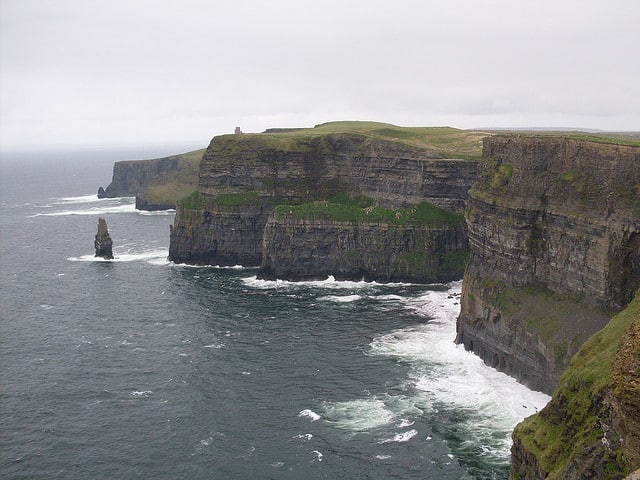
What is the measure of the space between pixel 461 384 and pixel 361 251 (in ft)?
193

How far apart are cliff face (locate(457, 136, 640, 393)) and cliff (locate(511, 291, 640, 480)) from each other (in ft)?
58.4

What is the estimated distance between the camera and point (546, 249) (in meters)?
81.3

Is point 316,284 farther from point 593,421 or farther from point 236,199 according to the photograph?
point 593,421

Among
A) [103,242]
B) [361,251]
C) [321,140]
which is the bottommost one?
[361,251]

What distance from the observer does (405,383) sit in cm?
7994

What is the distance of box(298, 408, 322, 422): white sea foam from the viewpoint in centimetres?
7138

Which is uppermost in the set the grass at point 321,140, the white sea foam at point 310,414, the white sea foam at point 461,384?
the grass at point 321,140

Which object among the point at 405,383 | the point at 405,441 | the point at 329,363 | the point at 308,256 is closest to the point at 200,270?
the point at 308,256

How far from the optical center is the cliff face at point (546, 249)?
70.4 meters

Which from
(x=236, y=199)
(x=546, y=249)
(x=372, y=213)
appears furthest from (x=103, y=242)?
(x=546, y=249)

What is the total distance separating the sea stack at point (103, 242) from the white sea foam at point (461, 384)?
82.3 meters

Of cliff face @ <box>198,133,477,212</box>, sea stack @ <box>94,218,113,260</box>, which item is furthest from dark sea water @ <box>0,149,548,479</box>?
cliff face @ <box>198,133,477,212</box>

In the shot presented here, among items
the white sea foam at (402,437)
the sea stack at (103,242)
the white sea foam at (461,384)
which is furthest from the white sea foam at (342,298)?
the sea stack at (103,242)

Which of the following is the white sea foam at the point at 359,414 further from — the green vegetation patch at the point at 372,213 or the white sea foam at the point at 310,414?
the green vegetation patch at the point at 372,213
